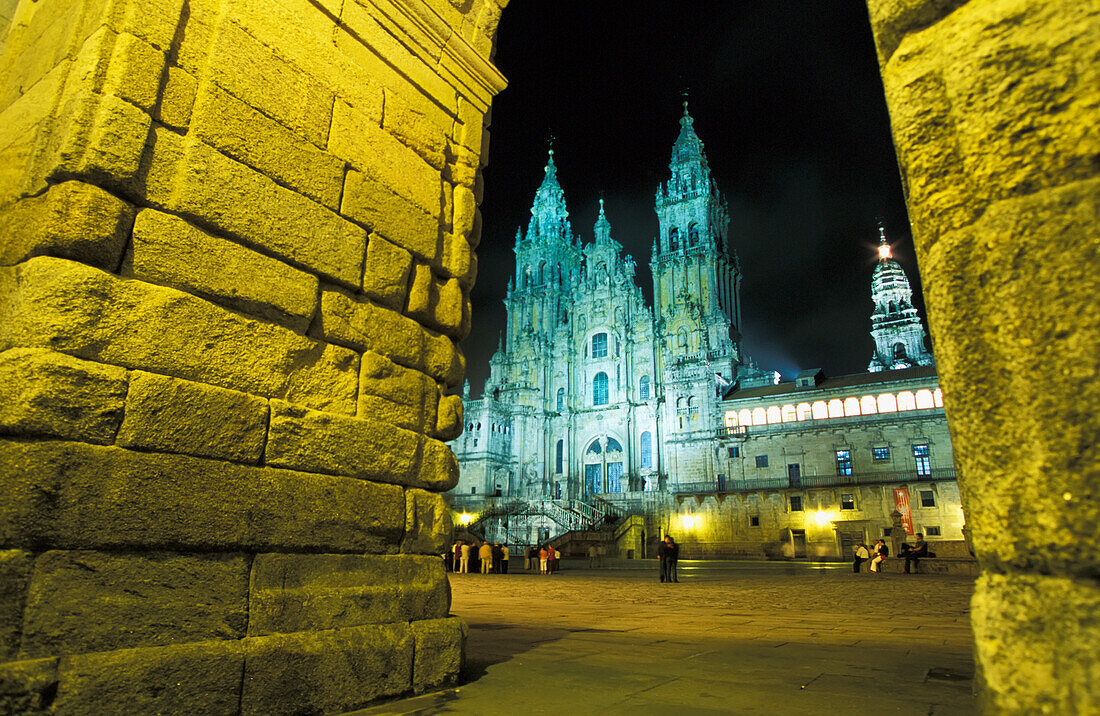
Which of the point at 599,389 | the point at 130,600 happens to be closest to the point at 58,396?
the point at 130,600

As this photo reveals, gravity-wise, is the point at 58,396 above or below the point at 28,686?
above

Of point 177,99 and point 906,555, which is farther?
point 906,555

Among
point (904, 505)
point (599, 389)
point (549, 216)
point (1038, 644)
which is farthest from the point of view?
point (549, 216)

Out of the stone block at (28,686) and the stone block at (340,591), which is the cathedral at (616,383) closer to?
the stone block at (340,591)

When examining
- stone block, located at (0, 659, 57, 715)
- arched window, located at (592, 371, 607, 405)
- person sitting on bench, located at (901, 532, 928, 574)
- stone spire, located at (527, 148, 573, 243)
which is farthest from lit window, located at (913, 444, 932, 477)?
stone block, located at (0, 659, 57, 715)

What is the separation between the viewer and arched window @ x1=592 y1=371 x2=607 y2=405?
46688 millimetres

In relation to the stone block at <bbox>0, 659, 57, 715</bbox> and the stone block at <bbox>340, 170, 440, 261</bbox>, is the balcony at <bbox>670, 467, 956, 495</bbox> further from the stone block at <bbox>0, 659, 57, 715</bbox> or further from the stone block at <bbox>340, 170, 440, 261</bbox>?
the stone block at <bbox>0, 659, 57, 715</bbox>

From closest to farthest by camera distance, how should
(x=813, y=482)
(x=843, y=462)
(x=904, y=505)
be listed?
(x=904, y=505) → (x=843, y=462) → (x=813, y=482)

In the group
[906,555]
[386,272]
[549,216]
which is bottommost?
[906,555]

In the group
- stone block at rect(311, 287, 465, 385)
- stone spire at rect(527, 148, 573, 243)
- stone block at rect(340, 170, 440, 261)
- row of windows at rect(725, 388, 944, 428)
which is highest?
stone spire at rect(527, 148, 573, 243)

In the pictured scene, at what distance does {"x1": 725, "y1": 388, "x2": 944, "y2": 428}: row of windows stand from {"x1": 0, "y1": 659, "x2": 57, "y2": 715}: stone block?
125 feet

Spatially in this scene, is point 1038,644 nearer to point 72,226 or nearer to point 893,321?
point 72,226

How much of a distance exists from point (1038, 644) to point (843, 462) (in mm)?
37505

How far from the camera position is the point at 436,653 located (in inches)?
123
